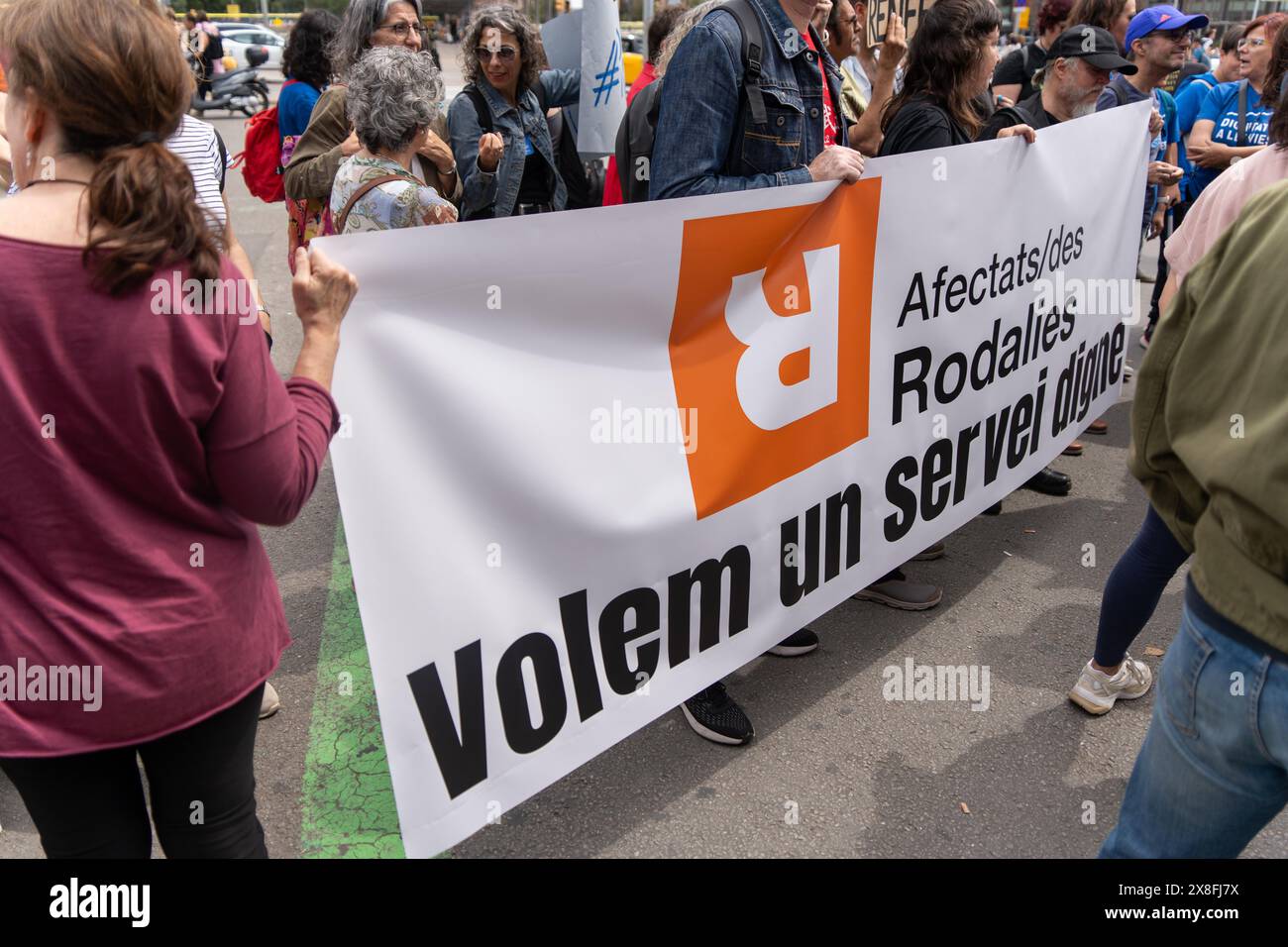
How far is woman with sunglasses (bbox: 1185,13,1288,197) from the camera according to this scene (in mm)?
5387

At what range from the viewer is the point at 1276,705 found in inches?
51.2

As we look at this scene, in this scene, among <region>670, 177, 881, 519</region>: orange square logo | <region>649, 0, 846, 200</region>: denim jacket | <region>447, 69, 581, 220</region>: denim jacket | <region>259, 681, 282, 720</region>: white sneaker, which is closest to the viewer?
<region>670, 177, 881, 519</region>: orange square logo

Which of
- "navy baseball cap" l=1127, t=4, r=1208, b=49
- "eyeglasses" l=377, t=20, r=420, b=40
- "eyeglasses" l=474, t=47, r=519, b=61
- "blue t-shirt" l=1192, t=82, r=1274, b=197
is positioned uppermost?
"navy baseball cap" l=1127, t=4, r=1208, b=49

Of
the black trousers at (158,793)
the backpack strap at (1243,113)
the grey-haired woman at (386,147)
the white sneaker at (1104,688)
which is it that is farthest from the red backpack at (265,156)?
the backpack strap at (1243,113)

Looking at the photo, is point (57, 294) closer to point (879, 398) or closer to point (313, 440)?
point (313, 440)

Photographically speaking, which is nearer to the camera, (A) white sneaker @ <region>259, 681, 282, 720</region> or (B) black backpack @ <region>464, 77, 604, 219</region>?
(A) white sneaker @ <region>259, 681, 282, 720</region>

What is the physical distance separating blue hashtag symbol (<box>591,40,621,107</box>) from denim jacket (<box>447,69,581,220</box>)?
401 millimetres

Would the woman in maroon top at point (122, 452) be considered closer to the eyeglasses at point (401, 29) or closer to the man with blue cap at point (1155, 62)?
the eyeglasses at point (401, 29)

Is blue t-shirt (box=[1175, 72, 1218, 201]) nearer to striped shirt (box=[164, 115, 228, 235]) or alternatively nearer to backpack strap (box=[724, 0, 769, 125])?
A: backpack strap (box=[724, 0, 769, 125])

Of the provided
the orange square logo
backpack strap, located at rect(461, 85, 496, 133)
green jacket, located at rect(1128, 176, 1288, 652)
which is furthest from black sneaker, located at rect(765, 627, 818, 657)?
backpack strap, located at rect(461, 85, 496, 133)

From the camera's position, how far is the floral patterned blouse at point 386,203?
2719 mm

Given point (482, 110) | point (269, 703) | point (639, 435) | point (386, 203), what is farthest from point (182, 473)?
point (482, 110)

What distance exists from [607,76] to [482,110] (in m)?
0.75
